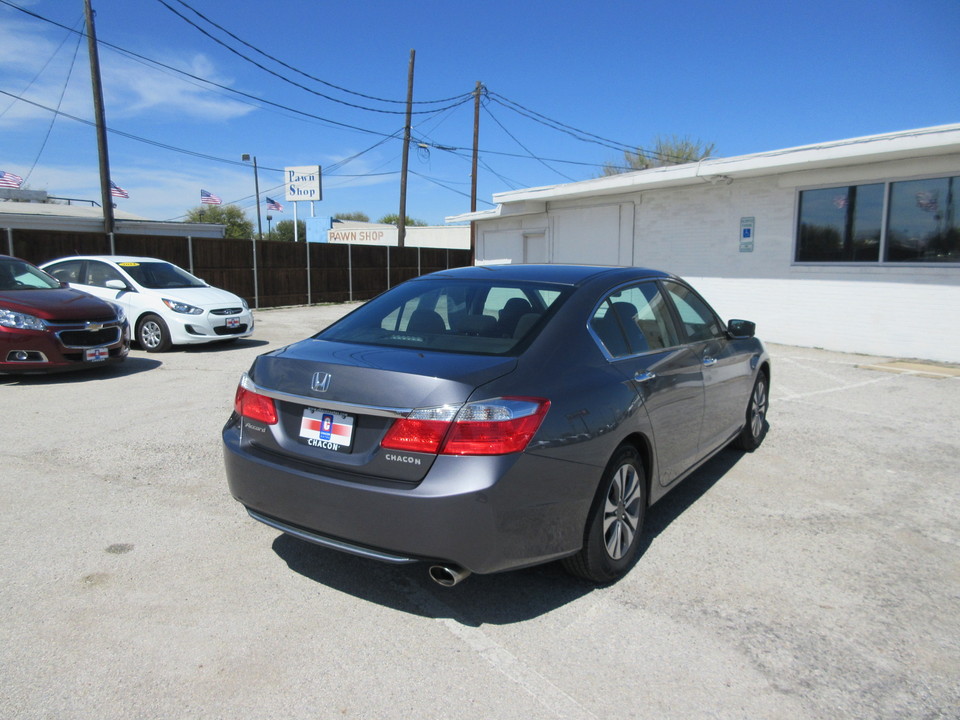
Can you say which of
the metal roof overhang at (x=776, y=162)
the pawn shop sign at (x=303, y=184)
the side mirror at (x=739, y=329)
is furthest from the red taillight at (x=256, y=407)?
the pawn shop sign at (x=303, y=184)

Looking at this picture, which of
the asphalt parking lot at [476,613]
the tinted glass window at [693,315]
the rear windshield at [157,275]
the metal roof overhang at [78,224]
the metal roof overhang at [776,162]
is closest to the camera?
the asphalt parking lot at [476,613]

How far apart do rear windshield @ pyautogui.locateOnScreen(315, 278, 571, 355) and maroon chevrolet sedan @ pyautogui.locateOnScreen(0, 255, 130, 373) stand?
568cm

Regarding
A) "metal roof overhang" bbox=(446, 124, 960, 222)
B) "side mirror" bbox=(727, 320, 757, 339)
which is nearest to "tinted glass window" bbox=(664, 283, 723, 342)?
"side mirror" bbox=(727, 320, 757, 339)

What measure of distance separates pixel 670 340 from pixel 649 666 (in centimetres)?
205

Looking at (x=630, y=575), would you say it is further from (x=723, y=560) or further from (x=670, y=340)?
(x=670, y=340)

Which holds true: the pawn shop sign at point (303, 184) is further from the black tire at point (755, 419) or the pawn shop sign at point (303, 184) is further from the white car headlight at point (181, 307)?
the black tire at point (755, 419)

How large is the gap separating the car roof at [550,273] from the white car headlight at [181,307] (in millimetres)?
7465

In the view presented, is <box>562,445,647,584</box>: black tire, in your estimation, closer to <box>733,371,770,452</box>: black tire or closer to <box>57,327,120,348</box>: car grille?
<box>733,371,770,452</box>: black tire

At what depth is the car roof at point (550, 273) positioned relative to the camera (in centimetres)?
383

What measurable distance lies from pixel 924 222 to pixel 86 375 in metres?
12.7

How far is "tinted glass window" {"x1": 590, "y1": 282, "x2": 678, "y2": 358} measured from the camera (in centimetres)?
355

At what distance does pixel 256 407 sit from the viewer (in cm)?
321

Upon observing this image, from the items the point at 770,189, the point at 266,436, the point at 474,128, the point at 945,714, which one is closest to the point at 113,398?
the point at 266,436

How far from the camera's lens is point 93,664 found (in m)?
2.60
